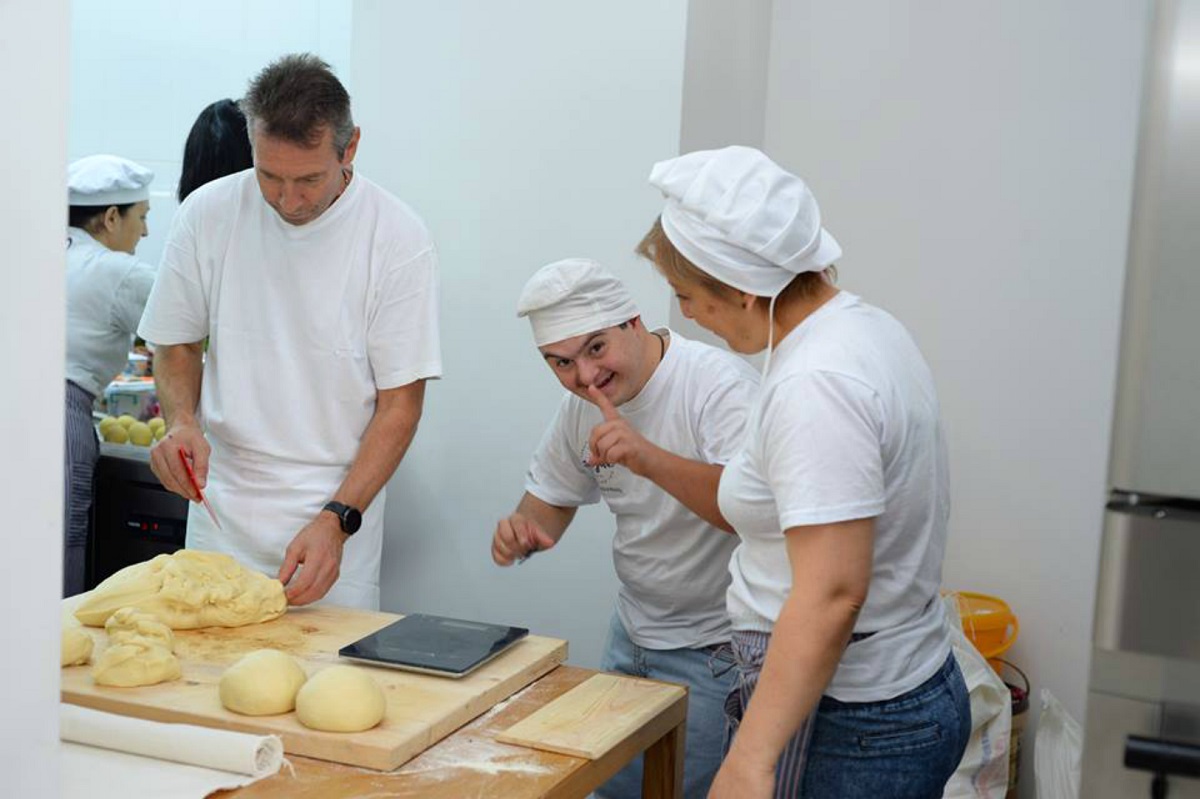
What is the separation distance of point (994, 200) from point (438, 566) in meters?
1.70

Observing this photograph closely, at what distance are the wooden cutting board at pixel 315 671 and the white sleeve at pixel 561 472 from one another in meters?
0.41

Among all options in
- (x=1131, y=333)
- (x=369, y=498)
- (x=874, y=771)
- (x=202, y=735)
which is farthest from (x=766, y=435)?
(x=369, y=498)

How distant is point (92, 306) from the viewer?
3479 mm

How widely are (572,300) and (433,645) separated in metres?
0.62

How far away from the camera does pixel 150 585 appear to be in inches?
79.4

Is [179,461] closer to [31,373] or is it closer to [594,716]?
[594,716]

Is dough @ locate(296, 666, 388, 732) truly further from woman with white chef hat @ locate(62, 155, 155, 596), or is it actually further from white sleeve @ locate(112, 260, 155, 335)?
white sleeve @ locate(112, 260, 155, 335)

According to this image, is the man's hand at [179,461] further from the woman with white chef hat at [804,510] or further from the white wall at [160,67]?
the white wall at [160,67]

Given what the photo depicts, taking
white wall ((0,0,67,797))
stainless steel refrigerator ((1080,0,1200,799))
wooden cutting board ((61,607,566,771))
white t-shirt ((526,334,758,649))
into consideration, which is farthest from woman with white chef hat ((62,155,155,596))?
stainless steel refrigerator ((1080,0,1200,799))

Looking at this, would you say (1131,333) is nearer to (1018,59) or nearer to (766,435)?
(766,435)

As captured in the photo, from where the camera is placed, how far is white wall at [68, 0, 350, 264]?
14.3 ft

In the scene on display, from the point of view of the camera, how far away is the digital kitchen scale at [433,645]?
184 centimetres

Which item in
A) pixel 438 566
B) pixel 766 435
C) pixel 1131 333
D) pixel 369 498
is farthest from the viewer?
pixel 438 566

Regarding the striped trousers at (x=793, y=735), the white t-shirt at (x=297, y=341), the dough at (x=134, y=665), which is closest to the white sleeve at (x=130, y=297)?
the white t-shirt at (x=297, y=341)
